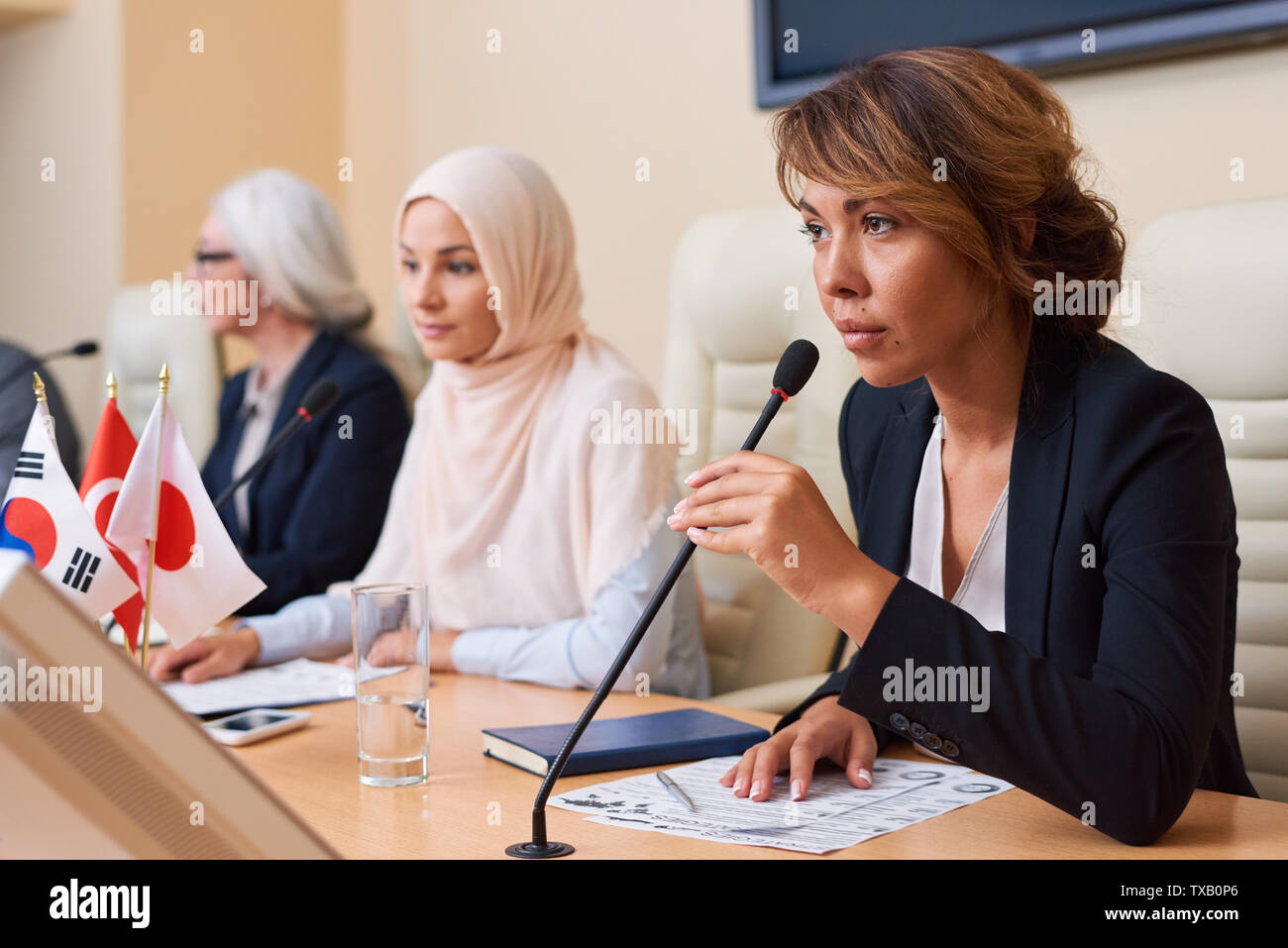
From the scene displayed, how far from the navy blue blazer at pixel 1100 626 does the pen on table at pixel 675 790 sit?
150 mm

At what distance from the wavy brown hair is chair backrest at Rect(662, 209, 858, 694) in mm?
705

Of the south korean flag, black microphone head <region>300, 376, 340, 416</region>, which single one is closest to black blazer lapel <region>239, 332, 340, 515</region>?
black microphone head <region>300, 376, 340, 416</region>

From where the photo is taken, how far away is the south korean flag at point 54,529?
115 centimetres

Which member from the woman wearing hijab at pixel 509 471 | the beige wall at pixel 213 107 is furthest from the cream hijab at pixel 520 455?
the beige wall at pixel 213 107

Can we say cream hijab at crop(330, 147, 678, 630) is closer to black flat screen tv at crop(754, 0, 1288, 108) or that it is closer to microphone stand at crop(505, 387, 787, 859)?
black flat screen tv at crop(754, 0, 1288, 108)

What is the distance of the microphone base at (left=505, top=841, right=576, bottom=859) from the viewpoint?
93 cm

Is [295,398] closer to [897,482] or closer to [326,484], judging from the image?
[326,484]

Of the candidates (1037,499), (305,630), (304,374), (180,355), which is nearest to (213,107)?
(180,355)

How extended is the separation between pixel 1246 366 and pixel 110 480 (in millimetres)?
1268

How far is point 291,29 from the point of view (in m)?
3.99

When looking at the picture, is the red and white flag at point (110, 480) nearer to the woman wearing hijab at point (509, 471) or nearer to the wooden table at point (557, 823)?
the wooden table at point (557, 823)
